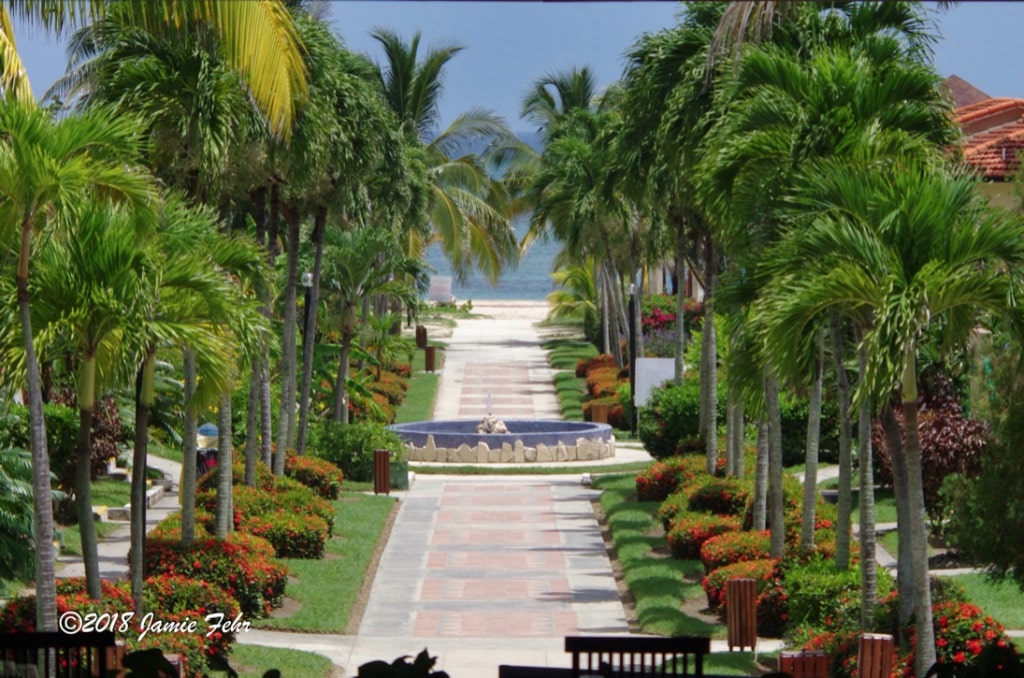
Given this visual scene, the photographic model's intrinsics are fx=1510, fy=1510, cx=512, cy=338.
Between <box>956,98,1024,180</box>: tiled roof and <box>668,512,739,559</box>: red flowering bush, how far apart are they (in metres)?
6.81

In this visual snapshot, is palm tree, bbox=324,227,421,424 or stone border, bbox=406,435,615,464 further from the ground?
palm tree, bbox=324,227,421,424

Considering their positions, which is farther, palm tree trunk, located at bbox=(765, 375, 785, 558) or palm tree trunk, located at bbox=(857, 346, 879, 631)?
palm tree trunk, located at bbox=(765, 375, 785, 558)

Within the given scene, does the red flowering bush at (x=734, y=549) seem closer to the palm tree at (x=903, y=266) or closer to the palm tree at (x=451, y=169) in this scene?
the palm tree at (x=903, y=266)

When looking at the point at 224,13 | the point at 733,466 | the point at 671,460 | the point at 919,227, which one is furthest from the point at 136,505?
the point at 671,460

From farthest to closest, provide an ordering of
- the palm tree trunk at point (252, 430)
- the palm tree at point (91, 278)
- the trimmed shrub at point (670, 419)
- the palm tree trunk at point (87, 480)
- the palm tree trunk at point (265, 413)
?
1. the trimmed shrub at point (670, 419)
2. the palm tree trunk at point (265, 413)
3. the palm tree trunk at point (252, 430)
4. the palm tree trunk at point (87, 480)
5. the palm tree at point (91, 278)

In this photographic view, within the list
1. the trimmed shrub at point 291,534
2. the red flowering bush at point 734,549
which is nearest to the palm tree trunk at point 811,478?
the red flowering bush at point 734,549

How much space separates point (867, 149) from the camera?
13.9 meters

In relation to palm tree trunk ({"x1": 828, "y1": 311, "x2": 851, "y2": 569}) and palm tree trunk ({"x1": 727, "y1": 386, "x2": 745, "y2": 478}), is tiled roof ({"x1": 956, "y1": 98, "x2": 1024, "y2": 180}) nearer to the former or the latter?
palm tree trunk ({"x1": 727, "y1": 386, "x2": 745, "y2": 478})

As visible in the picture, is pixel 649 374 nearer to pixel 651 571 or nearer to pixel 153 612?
pixel 651 571

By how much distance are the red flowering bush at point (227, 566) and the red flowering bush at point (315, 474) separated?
27.1 feet

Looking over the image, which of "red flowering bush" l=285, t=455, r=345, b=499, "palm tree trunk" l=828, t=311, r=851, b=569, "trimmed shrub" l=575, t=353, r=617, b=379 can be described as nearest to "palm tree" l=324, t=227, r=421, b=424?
"red flowering bush" l=285, t=455, r=345, b=499

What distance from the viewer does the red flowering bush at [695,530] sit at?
806 inches

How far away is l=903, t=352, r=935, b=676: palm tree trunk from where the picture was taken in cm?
1213

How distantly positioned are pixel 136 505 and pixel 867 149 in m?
7.56
